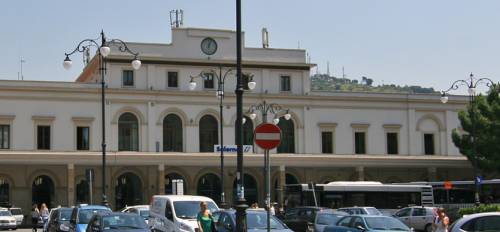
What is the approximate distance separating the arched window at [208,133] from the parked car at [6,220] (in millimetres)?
15324

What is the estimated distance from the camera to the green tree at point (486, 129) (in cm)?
5919

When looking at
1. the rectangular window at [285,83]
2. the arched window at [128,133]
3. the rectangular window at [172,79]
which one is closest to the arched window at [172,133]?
the arched window at [128,133]

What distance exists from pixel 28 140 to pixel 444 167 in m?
31.4

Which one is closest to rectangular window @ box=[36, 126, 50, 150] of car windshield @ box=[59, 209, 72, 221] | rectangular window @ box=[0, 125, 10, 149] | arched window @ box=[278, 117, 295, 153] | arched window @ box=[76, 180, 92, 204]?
rectangular window @ box=[0, 125, 10, 149]

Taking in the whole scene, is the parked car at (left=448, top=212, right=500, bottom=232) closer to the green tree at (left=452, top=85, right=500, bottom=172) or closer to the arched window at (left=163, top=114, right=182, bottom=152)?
the green tree at (left=452, top=85, right=500, bottom=172)

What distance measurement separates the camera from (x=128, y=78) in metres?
58.4

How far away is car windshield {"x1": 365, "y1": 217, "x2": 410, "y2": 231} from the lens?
80.4 feet

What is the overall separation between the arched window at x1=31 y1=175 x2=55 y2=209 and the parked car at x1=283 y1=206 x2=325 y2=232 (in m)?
22.8

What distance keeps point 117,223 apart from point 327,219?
30.6 feet

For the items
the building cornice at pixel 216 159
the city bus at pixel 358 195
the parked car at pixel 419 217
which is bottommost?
the parked car at pixel 419 217

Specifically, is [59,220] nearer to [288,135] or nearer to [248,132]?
[248,132]

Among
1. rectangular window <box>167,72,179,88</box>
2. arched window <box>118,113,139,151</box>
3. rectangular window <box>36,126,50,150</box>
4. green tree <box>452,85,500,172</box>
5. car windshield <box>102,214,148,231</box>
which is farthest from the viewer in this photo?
rectangular window <box>167,72,179,88</box>

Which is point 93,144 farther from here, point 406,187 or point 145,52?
point 406,187

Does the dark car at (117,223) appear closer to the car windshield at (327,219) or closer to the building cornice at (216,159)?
the car windshield at (327,219)
